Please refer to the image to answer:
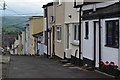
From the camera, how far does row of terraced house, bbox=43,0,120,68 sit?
41.8 feet

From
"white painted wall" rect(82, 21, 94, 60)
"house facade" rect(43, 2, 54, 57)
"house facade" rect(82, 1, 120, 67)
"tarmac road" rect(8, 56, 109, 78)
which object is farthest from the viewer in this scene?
"house facade" rect(43, 2, 54, 57)

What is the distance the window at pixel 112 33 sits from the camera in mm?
12336

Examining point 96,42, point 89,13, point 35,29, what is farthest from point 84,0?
point 35,29

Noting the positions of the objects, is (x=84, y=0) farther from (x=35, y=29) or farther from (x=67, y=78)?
(x=35, y=29)

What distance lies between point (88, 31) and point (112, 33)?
344 centimetres

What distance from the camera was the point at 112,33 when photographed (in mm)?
12812

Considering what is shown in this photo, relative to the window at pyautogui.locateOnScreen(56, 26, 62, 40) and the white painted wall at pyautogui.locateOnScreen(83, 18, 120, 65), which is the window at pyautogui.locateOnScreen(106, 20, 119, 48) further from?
the window at pyautogui.locateOnScreen(56, 26, 62, 40)

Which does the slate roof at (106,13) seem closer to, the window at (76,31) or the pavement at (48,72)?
the window at (76,31)

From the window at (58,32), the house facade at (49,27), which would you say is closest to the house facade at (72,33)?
the window at (58,32)

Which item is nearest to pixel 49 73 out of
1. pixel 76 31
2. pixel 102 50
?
pixel 102 50

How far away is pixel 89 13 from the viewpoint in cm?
1573

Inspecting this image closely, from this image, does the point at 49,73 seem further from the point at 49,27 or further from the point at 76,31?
the point at 49,27

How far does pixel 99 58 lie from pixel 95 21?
1916 mm

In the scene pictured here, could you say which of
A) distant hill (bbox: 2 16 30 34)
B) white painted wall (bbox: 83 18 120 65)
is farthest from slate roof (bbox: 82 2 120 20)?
distant hill (bbox: 2 16 30 34)
